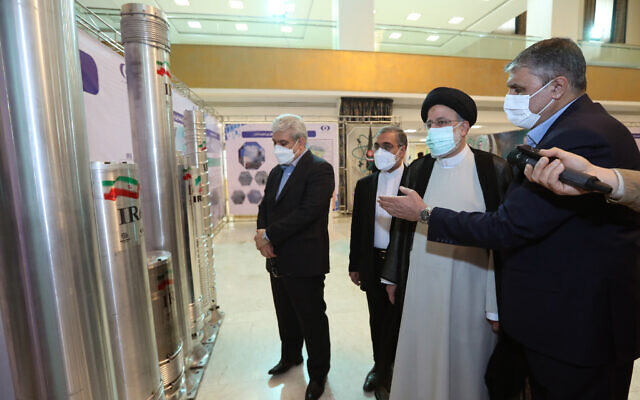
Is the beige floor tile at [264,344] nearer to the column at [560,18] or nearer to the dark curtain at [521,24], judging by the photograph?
the column at [560,18]

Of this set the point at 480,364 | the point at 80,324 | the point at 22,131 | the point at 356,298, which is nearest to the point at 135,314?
the point at 80,324

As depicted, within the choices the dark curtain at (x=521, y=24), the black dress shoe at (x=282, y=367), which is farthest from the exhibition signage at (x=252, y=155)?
the dark curtain at (x=521, y=24)

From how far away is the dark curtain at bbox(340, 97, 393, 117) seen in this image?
893 centimetres

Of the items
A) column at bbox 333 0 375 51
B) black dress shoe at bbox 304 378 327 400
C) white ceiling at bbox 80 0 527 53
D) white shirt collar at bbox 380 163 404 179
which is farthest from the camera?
column at bbox 333 0 375 51

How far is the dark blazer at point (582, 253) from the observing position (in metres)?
0.88

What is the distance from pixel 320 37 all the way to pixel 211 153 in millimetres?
4265

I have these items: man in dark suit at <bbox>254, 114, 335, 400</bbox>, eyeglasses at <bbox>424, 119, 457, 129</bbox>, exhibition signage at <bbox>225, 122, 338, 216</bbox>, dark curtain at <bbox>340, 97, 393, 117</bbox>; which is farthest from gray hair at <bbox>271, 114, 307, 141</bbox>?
dark curtain at <bbox>340, 97, 393, 117</bbox>

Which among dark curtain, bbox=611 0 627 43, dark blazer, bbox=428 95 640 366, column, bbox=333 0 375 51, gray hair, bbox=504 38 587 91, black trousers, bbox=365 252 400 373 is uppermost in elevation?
dark curtain, bbox=611 0 627 43

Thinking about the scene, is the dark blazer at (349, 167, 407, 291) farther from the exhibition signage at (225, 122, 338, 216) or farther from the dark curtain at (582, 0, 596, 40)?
the dark curtain at (582, 0, 596, 40)

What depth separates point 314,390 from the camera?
190cm

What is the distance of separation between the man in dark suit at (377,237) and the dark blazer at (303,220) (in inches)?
9.2

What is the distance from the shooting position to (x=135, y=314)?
137 cm

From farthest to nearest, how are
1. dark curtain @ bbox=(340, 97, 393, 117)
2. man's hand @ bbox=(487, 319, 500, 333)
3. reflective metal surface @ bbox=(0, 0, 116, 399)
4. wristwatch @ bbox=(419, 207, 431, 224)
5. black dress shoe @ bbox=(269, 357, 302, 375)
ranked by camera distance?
dark curtain @ bbox=(340, 97, 393, 117) < black dress shoe @ bbox=(269, 357, 302, 375) < man's hand @ bbox=(487, 319, 500, 333) < wristwatch @ bbox=(419, 207, 431, 224) < reflective metal surface @ bbox=(0, 0, 116, 399)

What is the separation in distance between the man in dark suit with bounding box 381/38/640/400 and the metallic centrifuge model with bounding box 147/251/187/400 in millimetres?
1518
